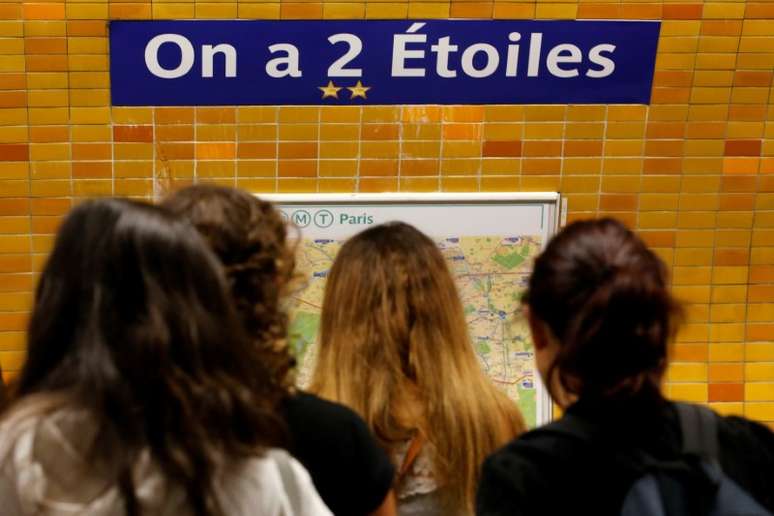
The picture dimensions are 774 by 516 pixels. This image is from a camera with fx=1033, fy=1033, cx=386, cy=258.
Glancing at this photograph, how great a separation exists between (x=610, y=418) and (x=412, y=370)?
0.81 meters

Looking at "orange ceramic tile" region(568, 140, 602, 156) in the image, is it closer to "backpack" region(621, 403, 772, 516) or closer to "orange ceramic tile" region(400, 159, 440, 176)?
"orange ceramic tile" region(400, 159, 440, 176)

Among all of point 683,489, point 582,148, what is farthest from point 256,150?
point 683,489

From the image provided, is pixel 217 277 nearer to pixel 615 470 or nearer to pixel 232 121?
pixel 615 470

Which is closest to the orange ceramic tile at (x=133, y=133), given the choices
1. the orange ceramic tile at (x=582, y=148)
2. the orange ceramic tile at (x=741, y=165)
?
the orange ceramic tile at (x=582, y=148)

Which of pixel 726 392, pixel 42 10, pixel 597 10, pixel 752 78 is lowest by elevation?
pixel 726 392

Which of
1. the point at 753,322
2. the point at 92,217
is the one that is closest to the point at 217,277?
the point at 92,217

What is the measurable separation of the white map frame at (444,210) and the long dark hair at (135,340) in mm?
2660

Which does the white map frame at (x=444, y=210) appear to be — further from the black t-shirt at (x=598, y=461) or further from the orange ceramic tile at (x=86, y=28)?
the black t-shirt at (x=598, y=461)

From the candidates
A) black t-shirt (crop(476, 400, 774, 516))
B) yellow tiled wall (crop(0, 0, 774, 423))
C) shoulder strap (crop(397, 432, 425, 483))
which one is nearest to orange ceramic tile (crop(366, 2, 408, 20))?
yellow tiled wall (crop(0, 0, 774, 423))

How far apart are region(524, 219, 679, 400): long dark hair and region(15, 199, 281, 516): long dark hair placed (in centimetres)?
63

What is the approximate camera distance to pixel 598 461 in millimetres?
1836

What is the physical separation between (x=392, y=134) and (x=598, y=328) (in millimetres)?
2614

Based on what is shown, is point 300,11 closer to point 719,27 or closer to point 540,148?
point 540,148

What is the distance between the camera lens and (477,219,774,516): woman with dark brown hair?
183 centimetres
